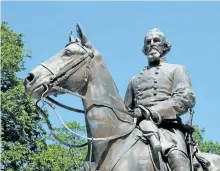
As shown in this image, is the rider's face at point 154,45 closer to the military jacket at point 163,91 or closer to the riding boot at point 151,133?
the military jacket at point 163,91

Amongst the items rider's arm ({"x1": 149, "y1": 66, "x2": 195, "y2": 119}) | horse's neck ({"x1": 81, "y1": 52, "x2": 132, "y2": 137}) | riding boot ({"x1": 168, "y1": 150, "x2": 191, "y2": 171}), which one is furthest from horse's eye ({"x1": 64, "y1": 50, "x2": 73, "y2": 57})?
riding boot ({"x1": 168, "y1": 150, "x2": 191, "y2": 171})

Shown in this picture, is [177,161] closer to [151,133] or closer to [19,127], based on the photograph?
[151,133]

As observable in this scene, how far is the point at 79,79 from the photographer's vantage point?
8.82 m

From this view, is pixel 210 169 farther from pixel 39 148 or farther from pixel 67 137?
pixel 67 137

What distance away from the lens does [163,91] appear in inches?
369

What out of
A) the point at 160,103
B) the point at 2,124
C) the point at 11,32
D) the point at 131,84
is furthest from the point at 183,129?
the point at 11,32

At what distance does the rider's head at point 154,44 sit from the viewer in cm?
977

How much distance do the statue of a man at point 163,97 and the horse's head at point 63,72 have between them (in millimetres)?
934

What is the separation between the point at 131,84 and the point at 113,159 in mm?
1622

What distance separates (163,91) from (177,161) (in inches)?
47.3

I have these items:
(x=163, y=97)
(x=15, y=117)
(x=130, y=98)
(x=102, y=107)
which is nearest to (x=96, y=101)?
(x=102, y=107)

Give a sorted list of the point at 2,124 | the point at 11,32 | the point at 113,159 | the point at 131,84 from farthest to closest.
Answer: the point at 11,32 → the point at 2,124 → the point at 131,84 → the point at 113,159

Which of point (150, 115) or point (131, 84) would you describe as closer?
point (150, 115)

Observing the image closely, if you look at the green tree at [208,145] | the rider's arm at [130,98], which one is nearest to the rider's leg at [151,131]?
the rider's arm at [130,98]
